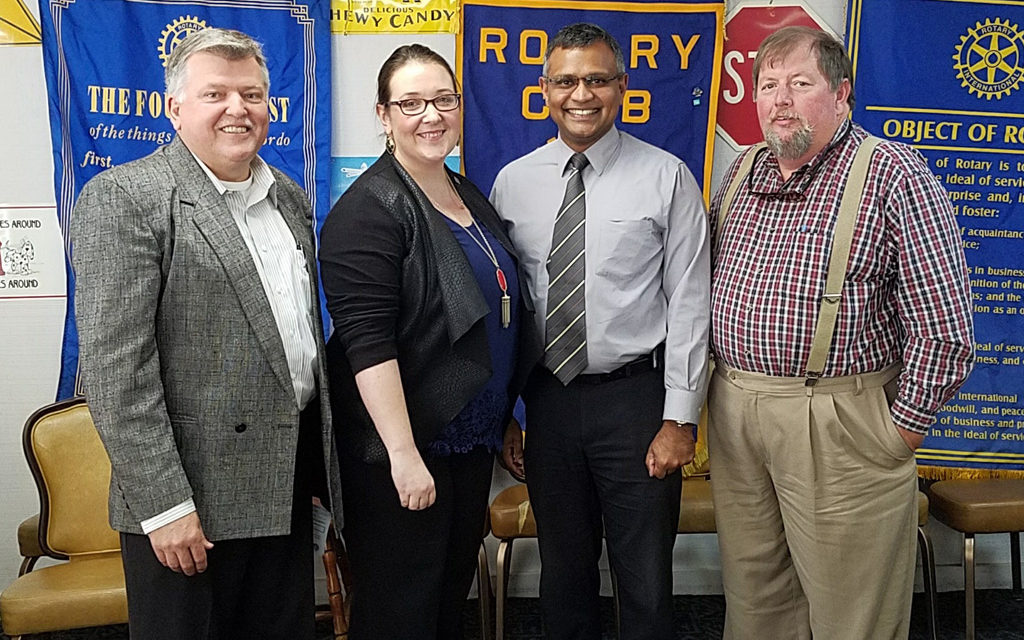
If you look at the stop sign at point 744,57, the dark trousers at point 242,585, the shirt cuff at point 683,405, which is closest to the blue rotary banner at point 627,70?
the stop sign at point 744,57

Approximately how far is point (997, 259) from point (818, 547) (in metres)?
1.57

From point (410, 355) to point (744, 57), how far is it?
181 centimetres

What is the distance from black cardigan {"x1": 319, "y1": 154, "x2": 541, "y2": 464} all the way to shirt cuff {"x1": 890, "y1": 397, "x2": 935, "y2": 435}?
905 millimetres

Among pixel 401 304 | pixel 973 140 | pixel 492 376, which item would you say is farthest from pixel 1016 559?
pixel 401 304

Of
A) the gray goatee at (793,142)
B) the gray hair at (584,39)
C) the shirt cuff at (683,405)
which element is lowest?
the shirt cuff at (683,405)

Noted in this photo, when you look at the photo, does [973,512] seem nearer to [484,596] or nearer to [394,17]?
[484,596]

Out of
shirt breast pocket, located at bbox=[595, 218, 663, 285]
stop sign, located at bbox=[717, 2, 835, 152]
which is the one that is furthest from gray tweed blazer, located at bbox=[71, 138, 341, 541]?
stop sign, located at bbox=[717, 2, 835, 152]

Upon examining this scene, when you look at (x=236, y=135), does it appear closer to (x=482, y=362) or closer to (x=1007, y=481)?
(x=482, y=362)

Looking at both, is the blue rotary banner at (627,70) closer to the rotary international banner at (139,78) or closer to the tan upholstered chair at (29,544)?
the rotary international banner at (139,78)

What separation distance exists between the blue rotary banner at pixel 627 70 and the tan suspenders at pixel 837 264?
41.2 inches

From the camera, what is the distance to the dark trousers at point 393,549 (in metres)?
1.77

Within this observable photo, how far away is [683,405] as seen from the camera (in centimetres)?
197

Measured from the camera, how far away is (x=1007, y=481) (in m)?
2.92

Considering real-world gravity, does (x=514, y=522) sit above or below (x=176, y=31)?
below
